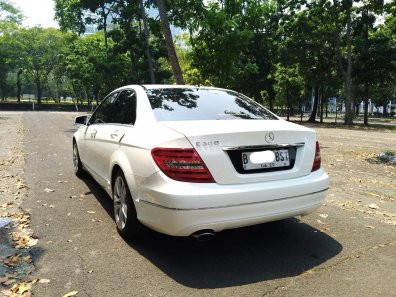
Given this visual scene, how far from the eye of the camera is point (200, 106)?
176 inches

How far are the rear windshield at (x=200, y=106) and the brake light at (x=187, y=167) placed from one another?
704 millimetres

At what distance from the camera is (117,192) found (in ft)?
14.7

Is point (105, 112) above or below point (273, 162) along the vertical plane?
above

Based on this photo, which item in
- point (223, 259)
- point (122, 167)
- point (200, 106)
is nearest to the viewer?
point (223, 259)

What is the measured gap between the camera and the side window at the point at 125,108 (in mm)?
4520

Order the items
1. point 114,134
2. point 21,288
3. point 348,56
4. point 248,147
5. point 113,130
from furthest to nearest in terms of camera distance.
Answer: point 348,56, point 113,130, point 114,134, point 248,147, point 21,288

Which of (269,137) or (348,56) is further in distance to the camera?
(348,56)

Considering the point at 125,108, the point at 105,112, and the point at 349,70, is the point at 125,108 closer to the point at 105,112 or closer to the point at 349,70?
the point at 105,112

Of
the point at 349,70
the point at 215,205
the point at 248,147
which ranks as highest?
the point at 349,70

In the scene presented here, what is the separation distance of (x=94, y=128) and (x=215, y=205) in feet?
9.98

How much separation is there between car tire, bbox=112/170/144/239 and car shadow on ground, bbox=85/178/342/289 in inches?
5.6

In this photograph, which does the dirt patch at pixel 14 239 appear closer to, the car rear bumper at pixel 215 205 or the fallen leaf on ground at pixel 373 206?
the car rear bumper at pixel 215 205

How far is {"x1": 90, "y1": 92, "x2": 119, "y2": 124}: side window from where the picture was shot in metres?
5.42

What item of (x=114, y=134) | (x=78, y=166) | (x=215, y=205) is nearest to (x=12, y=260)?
(x=114, y=134)
